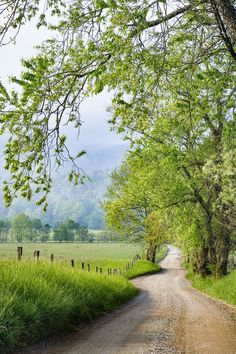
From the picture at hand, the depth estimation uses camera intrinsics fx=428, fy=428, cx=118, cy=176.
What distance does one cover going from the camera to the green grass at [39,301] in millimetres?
8711

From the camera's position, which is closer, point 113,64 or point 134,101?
point 113,64

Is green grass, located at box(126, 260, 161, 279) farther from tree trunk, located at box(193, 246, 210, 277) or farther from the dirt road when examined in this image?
the dirt road

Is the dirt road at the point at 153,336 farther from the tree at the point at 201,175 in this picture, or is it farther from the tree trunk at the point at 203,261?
the tree trunk at the point at 203,261

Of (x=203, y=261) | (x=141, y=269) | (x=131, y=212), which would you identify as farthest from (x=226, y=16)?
(x=141, y=269)

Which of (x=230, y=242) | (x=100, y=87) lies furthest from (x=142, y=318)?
(x=230, y=242)

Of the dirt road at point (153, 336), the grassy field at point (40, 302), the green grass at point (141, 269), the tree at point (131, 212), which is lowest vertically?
the green grass at point (141, 269)

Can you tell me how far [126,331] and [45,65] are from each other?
7.69 meters

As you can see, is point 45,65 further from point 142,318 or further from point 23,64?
point 142,318

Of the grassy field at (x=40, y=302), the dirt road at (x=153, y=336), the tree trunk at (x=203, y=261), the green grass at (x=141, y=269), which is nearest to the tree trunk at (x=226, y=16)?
the dirt road at (x=153, y=336)

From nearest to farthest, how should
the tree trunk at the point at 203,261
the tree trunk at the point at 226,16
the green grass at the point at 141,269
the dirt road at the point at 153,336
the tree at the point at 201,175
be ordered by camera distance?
the tree trunk at the point at 226,16, the dirt road at the point at 153,336, the tree at the point at 201,175, the tree trunk at the point at 203,261, the green grass at the point at 141,269

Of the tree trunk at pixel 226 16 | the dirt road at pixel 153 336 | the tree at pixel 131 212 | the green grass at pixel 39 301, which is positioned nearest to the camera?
the tree trunk at pixel 226 16

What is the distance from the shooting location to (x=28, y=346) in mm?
8984

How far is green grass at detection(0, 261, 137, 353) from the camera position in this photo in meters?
8.71

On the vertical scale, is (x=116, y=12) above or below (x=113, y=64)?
above
